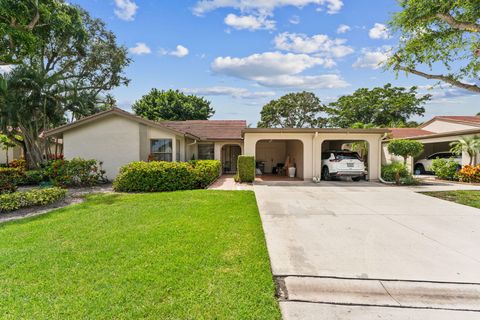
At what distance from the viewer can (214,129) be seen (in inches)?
789

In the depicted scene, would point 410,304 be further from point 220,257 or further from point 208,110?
point 208,110

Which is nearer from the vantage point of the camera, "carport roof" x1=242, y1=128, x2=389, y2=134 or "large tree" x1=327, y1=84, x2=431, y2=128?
"carport roof" x1=242, y1=128, x2=389, y2=134

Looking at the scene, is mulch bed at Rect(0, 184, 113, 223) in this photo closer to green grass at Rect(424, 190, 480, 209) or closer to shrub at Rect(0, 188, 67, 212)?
shrub at Rect(0, 188, 67, 212)

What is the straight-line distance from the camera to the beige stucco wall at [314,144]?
1406cm

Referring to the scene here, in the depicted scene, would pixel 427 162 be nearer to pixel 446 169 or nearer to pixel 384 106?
pixel 446 169

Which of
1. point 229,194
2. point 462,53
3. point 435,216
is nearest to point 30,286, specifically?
point 229,194

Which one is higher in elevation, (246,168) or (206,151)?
(206,151)

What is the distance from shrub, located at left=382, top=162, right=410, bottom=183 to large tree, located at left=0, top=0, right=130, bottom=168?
1739cm

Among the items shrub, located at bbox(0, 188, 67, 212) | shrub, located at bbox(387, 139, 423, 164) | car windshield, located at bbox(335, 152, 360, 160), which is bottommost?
shrub, located at bbox(0, 188, 67, 212)

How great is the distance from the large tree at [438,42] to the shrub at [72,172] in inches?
558

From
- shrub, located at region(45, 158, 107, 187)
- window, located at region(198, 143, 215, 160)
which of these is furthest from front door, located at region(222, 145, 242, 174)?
shrub, located at region(45, 158, 107, 187)

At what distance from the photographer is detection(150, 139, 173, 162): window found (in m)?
14.2

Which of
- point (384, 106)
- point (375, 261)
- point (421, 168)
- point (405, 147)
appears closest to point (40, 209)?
point (375, 261)

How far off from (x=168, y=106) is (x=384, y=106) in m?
29.7
